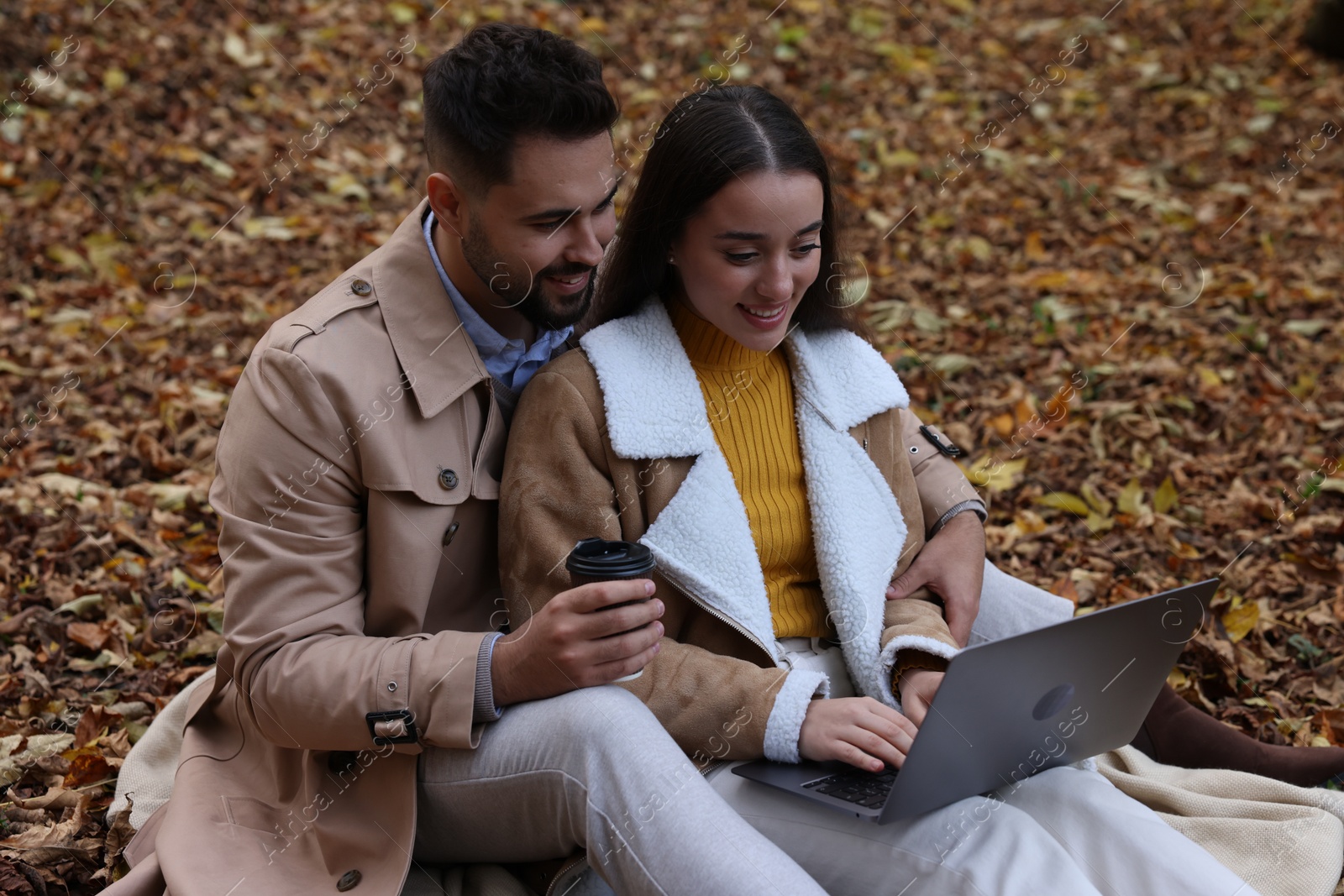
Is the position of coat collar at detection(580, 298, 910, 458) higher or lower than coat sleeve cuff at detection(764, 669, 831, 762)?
higher

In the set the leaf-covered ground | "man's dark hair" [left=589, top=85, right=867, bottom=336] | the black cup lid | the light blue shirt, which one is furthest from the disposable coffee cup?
the leaf-covered ground

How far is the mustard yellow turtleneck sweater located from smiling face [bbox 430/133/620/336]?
28 cm

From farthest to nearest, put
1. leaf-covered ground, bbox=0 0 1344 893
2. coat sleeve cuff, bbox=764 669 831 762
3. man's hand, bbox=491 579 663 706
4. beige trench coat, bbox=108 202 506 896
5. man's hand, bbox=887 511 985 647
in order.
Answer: leaf-covered ground, bbox=0 0 1344 893
man's hand, bbox=887 511 985 647
coat sleeve cuff, bbox=764 669 831 762
beige trench coat, bbox=108 202 506 896
man's hand, bbox=491 579 663 706

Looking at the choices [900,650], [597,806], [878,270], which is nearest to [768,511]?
[900,650]

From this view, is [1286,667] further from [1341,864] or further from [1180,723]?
[1341,864]

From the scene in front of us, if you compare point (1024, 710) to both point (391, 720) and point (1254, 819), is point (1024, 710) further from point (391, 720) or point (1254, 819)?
point (391, 720)

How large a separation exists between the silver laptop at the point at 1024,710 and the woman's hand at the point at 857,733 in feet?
0.12

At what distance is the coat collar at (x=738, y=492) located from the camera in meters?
2.29

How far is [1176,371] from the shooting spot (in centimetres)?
459

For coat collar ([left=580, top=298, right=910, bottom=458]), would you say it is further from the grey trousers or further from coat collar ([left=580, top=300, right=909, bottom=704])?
the grey trousers

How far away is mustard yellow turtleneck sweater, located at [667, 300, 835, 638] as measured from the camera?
2426 mm

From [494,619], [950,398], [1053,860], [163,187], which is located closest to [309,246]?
[163,187]

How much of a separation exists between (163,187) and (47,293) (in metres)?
0.94

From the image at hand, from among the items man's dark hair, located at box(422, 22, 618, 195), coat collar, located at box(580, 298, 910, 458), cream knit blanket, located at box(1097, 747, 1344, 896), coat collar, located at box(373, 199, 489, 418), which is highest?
man's dark hair, located at box(422, 22, 618, 195)
